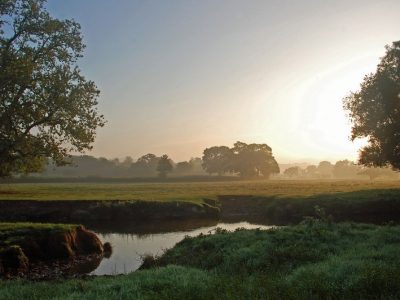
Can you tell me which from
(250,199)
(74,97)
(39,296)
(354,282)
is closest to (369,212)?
(250,199)

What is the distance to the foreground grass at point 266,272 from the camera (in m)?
11.9

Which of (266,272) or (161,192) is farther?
(161,192)

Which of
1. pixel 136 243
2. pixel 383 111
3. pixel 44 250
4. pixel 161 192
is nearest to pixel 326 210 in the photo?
pixel 383 111

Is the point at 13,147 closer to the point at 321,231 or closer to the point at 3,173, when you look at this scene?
the point at 3,173

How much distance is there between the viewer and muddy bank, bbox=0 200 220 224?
160ft

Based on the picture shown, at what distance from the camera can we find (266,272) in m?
16.2

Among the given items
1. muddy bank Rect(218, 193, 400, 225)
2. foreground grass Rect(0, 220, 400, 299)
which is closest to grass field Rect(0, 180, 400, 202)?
muddy bank Rect(218, 193, 400, 225)

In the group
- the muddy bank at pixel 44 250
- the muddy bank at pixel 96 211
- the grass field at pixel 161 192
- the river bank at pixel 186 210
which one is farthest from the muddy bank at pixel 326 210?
the muddy bank at pixel 44 250

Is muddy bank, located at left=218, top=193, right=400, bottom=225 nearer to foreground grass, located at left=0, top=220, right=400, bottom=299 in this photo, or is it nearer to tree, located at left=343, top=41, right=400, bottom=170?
tree, located at left=343, top=41, right=400, bottom=170

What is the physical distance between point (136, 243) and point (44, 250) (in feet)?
26.6

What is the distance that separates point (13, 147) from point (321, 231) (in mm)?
23926

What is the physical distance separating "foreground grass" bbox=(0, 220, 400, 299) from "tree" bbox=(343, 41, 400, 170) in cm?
2984

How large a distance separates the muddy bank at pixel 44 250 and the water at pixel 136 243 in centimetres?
129

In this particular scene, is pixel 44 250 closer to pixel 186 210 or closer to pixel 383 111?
pixel 186 210
